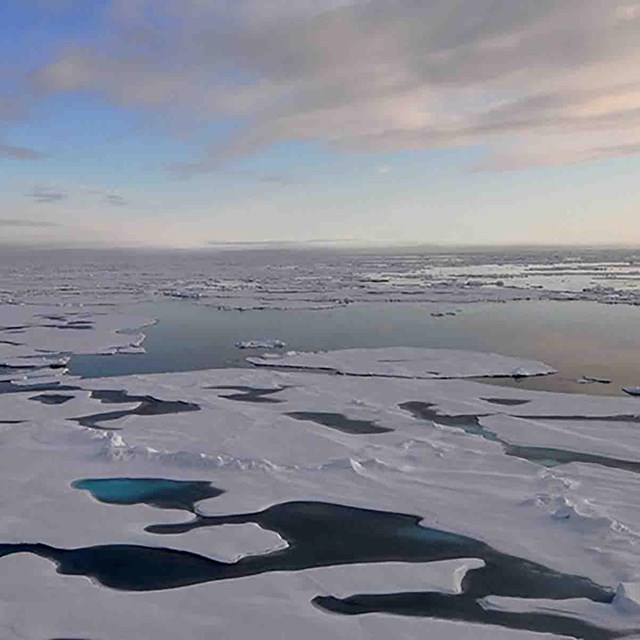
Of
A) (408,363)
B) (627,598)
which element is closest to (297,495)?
(627,598)

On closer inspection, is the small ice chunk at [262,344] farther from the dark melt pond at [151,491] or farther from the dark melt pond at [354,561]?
the dark melt pond at [354,561]

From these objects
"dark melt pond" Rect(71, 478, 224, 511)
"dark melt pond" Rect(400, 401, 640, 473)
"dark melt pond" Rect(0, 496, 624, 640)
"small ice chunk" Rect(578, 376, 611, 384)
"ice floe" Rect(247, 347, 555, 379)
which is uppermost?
"ice floe" Rect(247, 347, 555, 379)

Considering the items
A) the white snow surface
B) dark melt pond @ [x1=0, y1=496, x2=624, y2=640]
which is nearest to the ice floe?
the white snow surface

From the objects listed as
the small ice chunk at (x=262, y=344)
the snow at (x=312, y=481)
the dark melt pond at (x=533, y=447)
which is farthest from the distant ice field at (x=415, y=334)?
the dark melt pond at (x=533, y=447)

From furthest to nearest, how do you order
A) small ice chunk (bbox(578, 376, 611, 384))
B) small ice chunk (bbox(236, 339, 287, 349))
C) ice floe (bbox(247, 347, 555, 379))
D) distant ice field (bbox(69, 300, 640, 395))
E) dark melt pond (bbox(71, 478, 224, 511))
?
small ice chunk (bbox(236, 339, 287, 349)) → distant ice field (bbox(69, 300, 640, 395)) → ice floe (bbox(247, 347, 555, 379)) → small ice chunk (bbox(578, 376, 611, 384)) → dark melt pond (bbox(71, 478, 224, 511))

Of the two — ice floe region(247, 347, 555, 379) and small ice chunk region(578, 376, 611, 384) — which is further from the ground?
ice floe region(247, 347, 555, 379)

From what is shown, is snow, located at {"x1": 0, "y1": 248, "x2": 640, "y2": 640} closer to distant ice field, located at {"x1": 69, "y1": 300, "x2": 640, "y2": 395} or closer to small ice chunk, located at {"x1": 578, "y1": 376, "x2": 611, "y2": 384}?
small ice chunk, located at {"x1": 578, "y1": 376, "x2": 611, "y2": 384}

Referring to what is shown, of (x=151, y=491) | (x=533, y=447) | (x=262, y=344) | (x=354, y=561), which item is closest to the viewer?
(x=354, y=561)

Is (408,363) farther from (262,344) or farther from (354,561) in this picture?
(354,561)

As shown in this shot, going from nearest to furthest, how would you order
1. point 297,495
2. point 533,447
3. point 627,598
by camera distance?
1. point 627,598
2. point 297,495
3. point 533,447

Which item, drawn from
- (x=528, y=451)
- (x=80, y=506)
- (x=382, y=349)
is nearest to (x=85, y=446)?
(x=80, y=506)

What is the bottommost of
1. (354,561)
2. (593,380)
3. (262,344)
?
(354,561)

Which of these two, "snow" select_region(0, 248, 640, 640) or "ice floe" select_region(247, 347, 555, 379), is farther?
"ice floe" select_region(247, 347, 555, 379)
